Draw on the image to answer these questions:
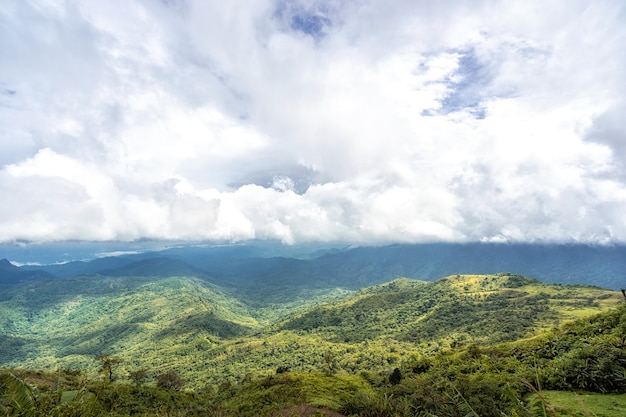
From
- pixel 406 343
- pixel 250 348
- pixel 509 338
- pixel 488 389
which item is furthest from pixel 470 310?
pixel 488 389

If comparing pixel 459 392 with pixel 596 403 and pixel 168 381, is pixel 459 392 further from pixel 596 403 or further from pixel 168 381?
pixel 168 381

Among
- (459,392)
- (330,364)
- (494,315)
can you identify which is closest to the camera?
(459,392)

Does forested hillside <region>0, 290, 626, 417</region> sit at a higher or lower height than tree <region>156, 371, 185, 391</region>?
higher

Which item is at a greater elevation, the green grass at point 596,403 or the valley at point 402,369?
the green grass at point 596,403

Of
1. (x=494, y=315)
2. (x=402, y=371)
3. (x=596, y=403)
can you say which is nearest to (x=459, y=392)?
(x=596, y=403)

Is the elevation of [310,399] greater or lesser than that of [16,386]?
lesser

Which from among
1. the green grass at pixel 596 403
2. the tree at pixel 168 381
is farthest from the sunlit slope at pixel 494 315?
the green grass at pixel 596 403

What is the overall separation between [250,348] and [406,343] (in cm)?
8318

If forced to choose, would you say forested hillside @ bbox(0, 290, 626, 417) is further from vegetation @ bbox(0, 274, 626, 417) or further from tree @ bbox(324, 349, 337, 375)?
tree @ bbox(324, 349, 337, 375)

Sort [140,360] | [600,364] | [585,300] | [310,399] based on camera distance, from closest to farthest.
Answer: [600,364]
[310,399]
[585,300]
[140,360]

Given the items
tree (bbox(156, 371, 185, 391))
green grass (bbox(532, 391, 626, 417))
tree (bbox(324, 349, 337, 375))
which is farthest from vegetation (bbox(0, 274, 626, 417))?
tree (bbox(324, 349, 337, 375))

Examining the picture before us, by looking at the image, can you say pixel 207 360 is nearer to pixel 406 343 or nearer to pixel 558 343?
pixel 406 343

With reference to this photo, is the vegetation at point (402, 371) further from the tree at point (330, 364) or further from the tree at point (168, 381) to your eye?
the tree at point (330, 364)

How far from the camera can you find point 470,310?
174 meters
